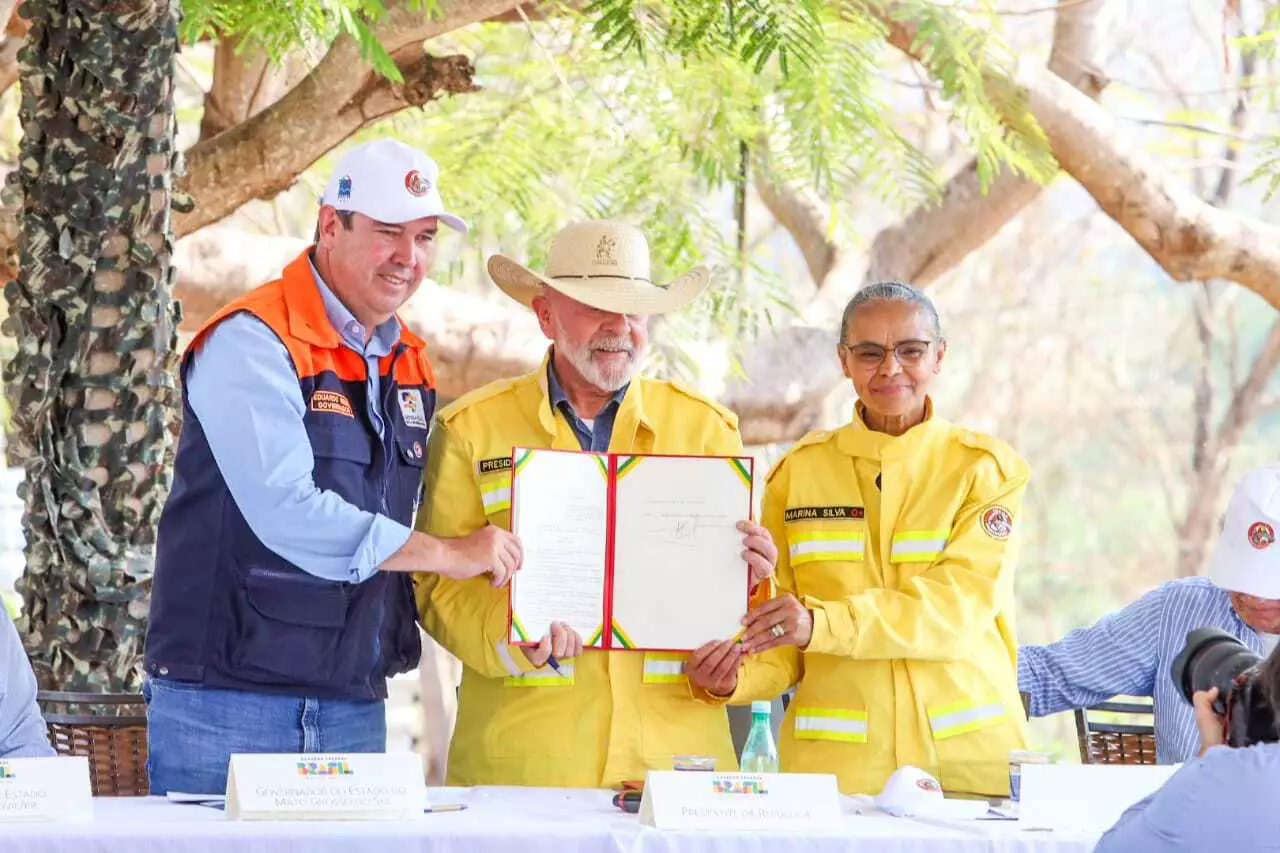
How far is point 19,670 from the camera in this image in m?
3.69

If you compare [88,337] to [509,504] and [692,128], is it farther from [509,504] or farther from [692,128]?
[692,128]

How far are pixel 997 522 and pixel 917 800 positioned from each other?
36.8 inches

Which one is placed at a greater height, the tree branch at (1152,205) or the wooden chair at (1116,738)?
the tree branch at (1152,205)

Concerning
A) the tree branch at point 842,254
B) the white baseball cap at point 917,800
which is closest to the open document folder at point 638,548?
the white baseball cap at point 917,800

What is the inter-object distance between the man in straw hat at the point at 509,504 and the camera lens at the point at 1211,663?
3.44 ft

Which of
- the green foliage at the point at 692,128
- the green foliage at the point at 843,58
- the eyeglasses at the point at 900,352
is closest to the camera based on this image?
the eyeglasses at the point at 900,352

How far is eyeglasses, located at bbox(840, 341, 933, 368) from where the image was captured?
427 cm

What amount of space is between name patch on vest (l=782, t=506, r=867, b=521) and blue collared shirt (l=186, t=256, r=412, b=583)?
3.42 ft

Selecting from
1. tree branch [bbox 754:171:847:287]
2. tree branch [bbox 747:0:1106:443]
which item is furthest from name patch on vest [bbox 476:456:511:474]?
tree branch [bbox 754:171:847:287]

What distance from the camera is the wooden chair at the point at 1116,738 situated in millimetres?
4699

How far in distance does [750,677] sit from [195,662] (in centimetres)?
129

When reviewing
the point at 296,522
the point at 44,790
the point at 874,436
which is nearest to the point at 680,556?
the point at 874,436

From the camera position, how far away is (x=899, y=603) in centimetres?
406

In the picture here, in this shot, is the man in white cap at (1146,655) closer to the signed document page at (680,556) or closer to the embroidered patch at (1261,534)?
the embroidered patch at (1261,534)
